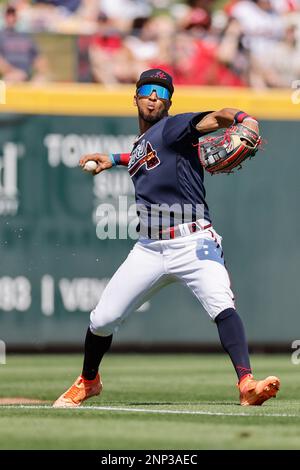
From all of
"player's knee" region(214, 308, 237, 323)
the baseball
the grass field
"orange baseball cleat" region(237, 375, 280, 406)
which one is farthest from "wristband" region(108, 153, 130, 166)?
"orange baseball cleat" region(237, 375, 280, 406)

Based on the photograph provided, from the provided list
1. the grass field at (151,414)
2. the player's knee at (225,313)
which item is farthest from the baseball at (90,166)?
the grass field at (151,414)

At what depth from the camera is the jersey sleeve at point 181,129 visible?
23.7ft

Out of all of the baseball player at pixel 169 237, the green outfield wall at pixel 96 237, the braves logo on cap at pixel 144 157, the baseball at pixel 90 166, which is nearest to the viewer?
the baseball player at pixel 169 237

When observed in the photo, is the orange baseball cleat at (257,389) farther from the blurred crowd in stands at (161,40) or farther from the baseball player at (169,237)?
the blurred crowd in stands at (161,40)

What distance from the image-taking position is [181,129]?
7.27 m

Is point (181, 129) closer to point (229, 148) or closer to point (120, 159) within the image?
point (229, 148)

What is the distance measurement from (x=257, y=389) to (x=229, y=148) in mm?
1482

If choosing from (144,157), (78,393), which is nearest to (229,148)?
(144,157)

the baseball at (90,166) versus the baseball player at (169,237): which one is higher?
the baseball at (90,166)

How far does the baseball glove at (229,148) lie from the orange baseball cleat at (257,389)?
4.33 ft

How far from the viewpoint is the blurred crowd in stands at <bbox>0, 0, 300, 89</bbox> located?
13500 mm

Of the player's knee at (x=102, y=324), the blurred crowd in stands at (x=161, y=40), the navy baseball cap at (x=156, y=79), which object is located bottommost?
the player's knee at (x=102, y=324)
